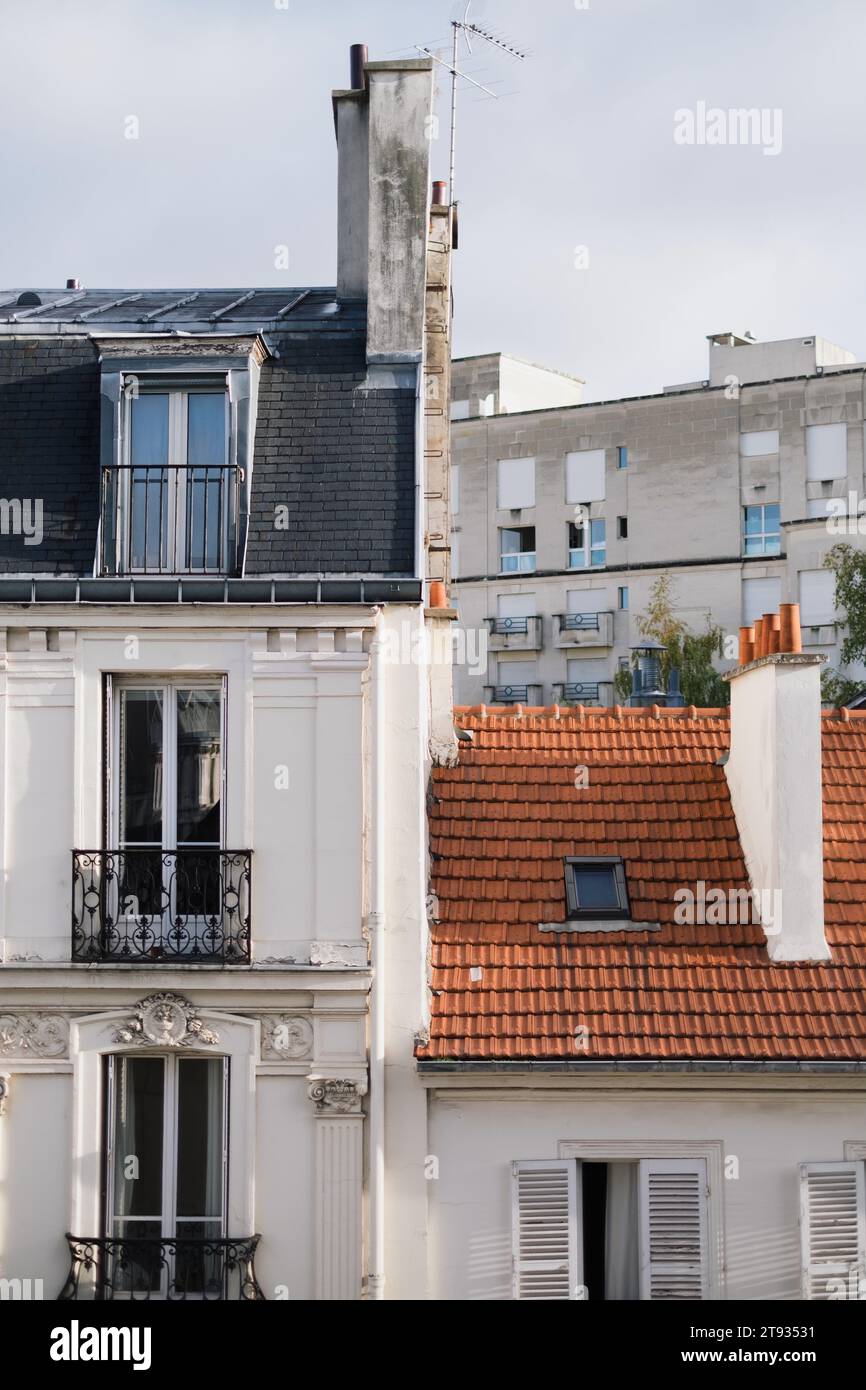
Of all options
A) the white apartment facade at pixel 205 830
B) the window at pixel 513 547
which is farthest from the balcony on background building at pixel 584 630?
the white apartment facade at pixel 205 830

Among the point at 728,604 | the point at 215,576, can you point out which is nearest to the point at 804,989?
the point at 215,576

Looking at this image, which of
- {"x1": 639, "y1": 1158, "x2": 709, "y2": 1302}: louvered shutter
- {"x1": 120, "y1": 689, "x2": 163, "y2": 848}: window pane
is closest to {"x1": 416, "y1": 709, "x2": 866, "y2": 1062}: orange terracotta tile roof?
{"x1": 639, "y1": 1158, "x2": 709, "y2": 1302}: louvered shutter

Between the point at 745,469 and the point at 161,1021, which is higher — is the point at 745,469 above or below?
above

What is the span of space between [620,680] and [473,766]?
34.2 m

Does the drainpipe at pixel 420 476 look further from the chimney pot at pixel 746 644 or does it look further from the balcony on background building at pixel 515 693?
the balcony on background building at pixel 515 693

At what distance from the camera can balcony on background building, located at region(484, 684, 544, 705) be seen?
61500mm

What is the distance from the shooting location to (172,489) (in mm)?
13453

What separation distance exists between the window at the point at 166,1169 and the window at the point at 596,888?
3.04 meters

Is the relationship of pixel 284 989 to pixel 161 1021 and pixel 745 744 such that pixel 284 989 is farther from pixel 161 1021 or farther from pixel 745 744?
pixel 745 744

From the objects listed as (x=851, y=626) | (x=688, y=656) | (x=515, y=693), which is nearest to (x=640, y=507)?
(x=515, y=693)

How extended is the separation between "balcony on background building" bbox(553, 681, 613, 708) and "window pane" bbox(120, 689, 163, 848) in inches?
1838

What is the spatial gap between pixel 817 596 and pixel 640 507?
25.5ft

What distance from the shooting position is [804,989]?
13.4 metres

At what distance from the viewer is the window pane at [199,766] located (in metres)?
13.1
